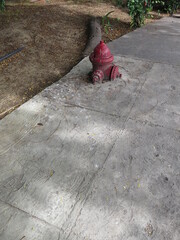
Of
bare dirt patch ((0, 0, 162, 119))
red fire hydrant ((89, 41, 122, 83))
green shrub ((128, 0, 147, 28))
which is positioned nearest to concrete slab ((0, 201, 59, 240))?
bare dirt patch ((0, 0, 162, 119))

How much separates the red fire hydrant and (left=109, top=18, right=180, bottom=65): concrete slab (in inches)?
41.6

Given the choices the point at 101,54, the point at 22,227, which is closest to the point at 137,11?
the point at 101,54

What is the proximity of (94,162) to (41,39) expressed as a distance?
3659mm

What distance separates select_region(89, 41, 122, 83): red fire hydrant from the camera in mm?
3051

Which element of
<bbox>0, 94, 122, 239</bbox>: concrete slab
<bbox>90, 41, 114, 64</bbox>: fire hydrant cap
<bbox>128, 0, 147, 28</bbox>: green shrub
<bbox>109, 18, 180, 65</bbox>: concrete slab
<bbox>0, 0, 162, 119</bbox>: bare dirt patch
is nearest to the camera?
<bbox>0, 94, 122, 239</bbox>: concrete slab

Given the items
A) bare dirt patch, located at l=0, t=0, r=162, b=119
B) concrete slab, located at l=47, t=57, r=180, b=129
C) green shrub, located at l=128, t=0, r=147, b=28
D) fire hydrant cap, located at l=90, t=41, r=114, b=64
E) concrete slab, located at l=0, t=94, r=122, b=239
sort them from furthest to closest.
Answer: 1. green shrub, located at l=128, t=0, r=147, b=28
2. bare dirt patch, located at l=0, t=0, r=162, b=119
3. fire hydrant cap, located at l=90, t=41, r=114, b=64
4. concrete slab, located at l=47, t=57, r=180, b=129
5. concrete slab, located at l=0, t=94, r=122, b=239

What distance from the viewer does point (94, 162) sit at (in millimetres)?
2131

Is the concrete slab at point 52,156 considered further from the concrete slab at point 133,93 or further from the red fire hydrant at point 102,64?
the red fire hydrant at point 102,64

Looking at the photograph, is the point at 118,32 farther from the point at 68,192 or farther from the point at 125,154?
the point at 68,192

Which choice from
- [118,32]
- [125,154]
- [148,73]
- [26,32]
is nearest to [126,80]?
[148,73]

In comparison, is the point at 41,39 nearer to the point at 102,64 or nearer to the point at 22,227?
the point at 102,64

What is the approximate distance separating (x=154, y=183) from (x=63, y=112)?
1.32 meters

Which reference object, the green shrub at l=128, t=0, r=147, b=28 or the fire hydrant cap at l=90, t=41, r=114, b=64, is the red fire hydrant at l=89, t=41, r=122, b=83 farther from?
the green shrub at l=128, t=0, r=147, b=28

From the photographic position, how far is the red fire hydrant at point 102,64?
10.0 feet
